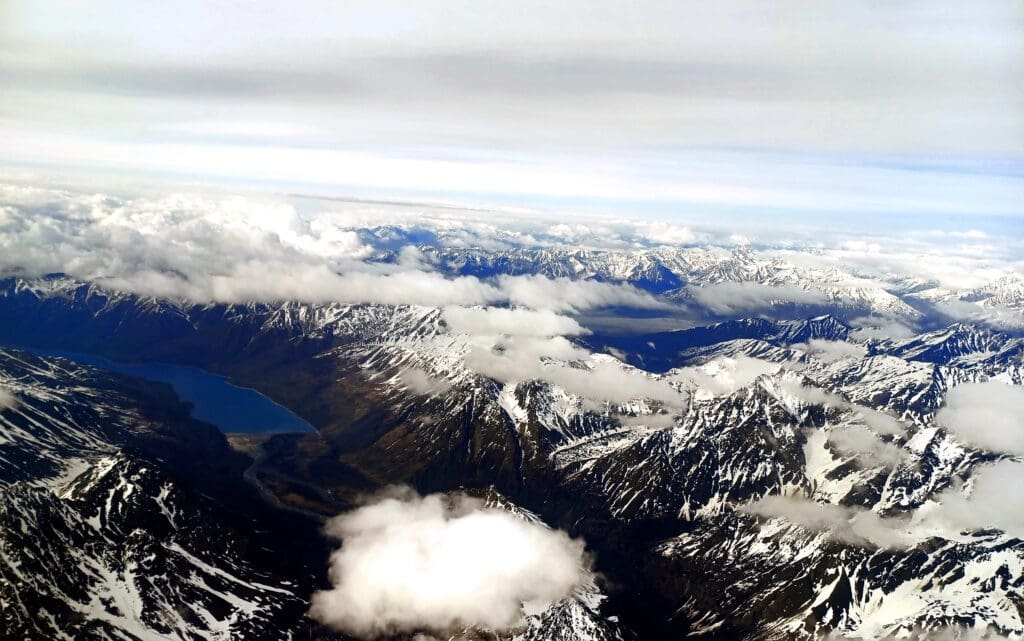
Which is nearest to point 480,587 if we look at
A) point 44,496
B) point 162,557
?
point 162,557

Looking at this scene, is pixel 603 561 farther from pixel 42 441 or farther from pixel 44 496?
pixel 42 441

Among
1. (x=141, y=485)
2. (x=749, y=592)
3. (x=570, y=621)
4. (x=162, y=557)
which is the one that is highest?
(x=141, y=485)

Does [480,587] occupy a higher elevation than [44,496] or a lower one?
lower

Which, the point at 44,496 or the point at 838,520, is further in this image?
Result: the point at 838,520

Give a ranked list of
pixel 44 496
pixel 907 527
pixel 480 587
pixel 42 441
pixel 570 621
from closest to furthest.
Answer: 1. pixel 44 496
2. pixel 570 621
3. pixel 480 587
4. pixel 907 527
5. pixel 42 441

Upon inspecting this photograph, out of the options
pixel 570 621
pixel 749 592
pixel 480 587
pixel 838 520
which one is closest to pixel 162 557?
pixel 480 587

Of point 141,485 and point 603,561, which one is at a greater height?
point 141,485

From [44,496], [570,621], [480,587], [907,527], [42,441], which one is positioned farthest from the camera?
[42,441]

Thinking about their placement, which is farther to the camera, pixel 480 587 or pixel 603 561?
pixel 603 561

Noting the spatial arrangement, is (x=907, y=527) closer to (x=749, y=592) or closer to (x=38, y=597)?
(x=749, y=592)
